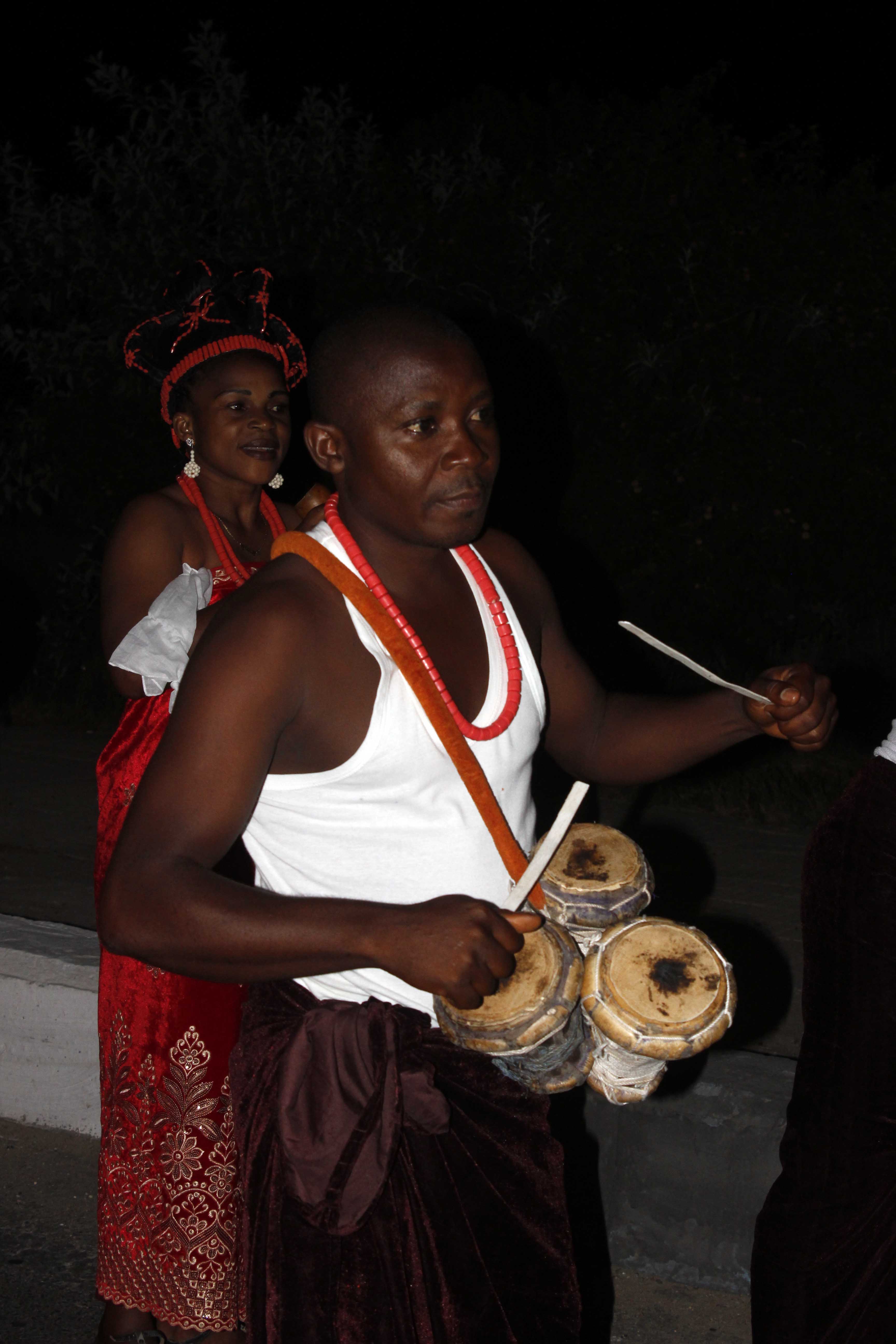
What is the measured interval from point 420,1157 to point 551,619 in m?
0.97

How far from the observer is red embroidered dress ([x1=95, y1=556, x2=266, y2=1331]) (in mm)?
2885

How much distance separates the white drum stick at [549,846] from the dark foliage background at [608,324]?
15.6 ft

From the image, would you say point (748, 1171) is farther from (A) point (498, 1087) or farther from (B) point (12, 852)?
(B) point (12, 852)

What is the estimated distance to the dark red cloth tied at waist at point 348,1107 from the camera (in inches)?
72.1

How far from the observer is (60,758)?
7703 mm

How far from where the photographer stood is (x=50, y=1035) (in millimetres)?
4082

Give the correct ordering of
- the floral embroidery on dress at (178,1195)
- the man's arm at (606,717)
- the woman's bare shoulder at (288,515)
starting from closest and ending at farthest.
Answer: the man's arm at (606,717), the floral embroidery on dress at (178,1195), the woman's bare shoulder at (288,515)

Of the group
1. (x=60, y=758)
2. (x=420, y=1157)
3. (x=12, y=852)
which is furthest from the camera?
(x=60, y=758)

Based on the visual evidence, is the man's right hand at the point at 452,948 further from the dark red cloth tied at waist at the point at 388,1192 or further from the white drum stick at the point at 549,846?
the dark red cloth tied at waist at the point at 388,1192

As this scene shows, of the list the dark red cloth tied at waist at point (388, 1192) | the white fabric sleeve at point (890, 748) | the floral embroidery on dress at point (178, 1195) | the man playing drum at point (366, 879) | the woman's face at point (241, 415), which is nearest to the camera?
the man playing drum at point (366, 879)

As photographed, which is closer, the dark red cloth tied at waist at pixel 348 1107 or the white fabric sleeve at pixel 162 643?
the dark red cloth tied at waist at pixel 348 1107

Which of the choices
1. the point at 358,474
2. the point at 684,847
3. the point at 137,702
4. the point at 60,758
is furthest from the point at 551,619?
the point at 60,758

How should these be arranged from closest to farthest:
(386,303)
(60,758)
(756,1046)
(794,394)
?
(386,303) < (756,1046) < (794,394) < (60,758)

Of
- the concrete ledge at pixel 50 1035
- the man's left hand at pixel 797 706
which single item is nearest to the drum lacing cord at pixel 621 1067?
the man's left hand at pixel 797 706
